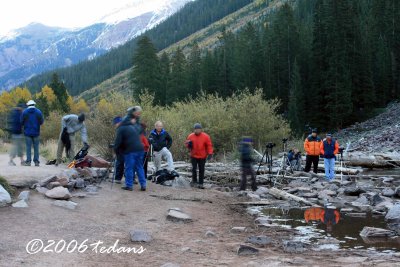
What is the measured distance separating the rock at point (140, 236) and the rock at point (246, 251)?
5.52 feet

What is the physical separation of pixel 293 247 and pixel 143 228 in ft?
9.74

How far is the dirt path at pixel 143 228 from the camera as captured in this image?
6.98 metres

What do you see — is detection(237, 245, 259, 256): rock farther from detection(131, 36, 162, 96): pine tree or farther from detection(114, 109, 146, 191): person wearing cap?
detection(131, 36, 162, 96): pine tree

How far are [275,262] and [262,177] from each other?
10.8m

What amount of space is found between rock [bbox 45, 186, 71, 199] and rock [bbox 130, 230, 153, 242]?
282 cm

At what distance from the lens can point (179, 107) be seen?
29.0 m

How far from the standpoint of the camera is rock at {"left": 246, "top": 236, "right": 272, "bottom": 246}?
8.30m

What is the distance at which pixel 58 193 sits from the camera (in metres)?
10.5

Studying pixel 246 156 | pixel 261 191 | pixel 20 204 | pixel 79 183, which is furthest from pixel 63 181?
pixel 261 191

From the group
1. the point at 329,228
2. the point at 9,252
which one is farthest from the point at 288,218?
the point at 9,252

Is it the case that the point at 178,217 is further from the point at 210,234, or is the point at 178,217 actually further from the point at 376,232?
the point at 376,232

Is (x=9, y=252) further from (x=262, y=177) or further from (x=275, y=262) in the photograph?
(x=262, y=177)

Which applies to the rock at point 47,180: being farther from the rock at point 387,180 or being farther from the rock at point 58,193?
the rock at point 387,180

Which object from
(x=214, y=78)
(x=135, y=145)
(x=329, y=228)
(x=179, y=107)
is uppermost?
(x=214, y=78)
